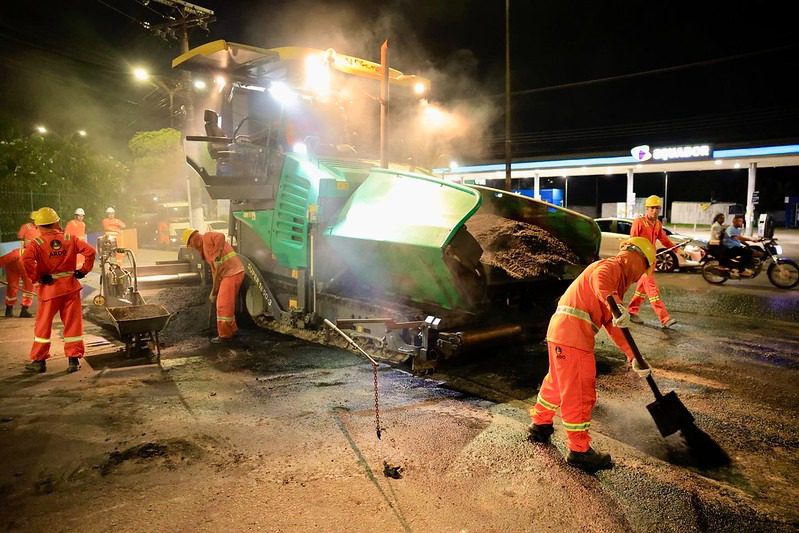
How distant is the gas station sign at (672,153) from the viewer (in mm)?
20750

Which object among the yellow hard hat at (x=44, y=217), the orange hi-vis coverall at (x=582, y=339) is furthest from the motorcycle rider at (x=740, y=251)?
the yellow hard hat at (x=44, y=217)

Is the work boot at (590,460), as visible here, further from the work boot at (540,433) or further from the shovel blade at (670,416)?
the shovel blade at (670,416)

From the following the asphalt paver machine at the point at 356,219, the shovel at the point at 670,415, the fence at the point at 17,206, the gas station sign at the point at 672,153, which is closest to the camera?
the shovel at the point at 670,415

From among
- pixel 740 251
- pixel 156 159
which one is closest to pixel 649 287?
pixel 740 251

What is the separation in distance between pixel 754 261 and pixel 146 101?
2810 centimetres

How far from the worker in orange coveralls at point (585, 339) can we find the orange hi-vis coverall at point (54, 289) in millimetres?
4660

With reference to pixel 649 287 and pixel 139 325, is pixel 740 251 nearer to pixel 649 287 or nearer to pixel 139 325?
pixel 649 287

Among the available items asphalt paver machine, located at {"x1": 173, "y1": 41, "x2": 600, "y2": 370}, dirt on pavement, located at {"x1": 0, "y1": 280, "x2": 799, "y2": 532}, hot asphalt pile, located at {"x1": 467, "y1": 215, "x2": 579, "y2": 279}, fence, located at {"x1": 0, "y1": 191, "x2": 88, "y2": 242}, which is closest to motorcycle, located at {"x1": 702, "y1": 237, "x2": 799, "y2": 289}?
dirt on pavement, located at {"x1": 0, "y1": 280, "x2": 799, "y2": 532}

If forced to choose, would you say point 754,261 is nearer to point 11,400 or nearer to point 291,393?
point 291,393

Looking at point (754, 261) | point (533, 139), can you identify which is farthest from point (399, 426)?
point (533, 139)

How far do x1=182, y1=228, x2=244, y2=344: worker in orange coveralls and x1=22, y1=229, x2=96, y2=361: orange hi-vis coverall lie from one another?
57.6 inches

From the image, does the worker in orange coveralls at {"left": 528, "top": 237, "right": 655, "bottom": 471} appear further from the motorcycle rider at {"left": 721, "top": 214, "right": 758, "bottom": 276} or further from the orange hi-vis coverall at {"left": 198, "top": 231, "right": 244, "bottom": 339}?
the motorcycle rider at {"left": 721, "top": 214, "right": 758, "bottom": 276}

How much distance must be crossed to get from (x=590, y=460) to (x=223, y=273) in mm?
4963

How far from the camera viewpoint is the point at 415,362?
5.06 metres
